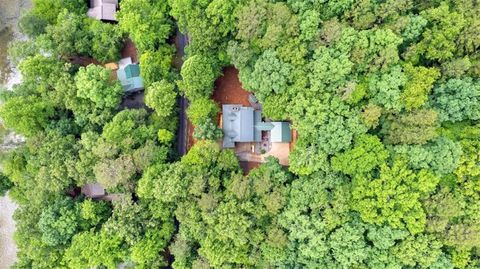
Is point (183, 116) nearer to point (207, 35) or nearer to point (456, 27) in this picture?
point (207, 35)

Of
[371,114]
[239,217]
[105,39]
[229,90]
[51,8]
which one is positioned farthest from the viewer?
[51,8]

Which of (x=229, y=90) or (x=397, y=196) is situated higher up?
(x=229, y=90)

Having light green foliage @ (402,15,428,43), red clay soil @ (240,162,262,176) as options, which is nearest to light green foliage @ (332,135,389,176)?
light green foliage @ (402,15,428,43)

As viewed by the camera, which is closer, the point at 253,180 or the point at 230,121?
the point at 253,180

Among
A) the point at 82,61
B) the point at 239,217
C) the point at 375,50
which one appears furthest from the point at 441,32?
the point at 82,61

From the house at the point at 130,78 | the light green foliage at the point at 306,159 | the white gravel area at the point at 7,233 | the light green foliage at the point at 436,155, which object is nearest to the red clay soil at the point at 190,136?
the house at the point at 130,78

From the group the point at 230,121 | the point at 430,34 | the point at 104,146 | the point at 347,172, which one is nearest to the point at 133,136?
the point at 104,146

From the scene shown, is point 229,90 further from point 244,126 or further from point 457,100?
point 457,100
